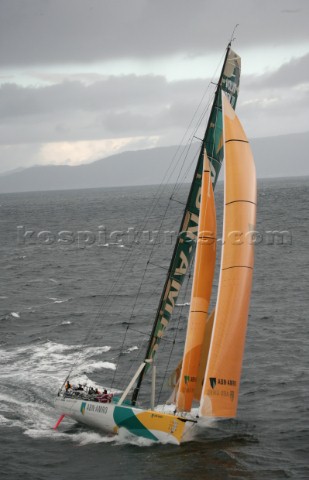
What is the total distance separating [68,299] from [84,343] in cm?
1444

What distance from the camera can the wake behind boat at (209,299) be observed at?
23641mm

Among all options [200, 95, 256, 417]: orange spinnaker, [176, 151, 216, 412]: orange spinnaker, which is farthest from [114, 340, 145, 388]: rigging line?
[200, 95, 256, 417]: orange spinnaker

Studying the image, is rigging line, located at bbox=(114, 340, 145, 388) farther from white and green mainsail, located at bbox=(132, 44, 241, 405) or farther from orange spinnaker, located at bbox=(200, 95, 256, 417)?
orange spinnaker, located at bbox=(200, 95, 256, 417)

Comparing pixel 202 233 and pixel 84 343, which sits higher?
pixel 202 233

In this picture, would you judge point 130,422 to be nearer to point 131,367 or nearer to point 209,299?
point 209,299

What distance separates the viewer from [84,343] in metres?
41.0

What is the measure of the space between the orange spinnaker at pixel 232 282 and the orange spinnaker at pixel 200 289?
1.34m

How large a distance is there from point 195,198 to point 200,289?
11.3 feet

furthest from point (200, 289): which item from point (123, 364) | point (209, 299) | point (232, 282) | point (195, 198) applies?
point (123, 364)

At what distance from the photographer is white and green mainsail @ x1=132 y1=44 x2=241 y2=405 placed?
2583 cm

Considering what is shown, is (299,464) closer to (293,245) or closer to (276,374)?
(276,374)

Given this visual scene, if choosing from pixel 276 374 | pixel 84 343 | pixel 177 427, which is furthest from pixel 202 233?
pixel 84 343

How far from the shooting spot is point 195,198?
2620 centimetres

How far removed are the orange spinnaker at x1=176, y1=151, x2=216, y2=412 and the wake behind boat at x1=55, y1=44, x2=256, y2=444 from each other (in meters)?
0.04
